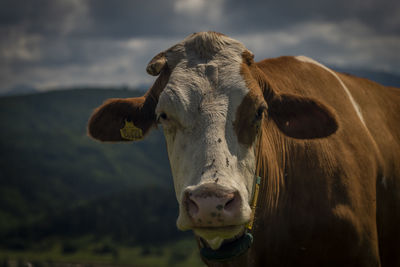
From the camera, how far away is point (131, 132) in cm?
560

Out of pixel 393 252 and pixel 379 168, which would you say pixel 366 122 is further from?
pixel 393 252

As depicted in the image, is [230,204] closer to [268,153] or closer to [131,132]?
[268,153]

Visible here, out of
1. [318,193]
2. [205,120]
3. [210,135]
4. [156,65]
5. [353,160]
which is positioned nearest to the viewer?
[210,135]

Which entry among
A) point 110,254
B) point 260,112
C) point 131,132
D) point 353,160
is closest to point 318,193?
point 353,160

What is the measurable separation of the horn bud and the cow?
22 mm

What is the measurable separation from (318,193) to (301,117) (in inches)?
40.1

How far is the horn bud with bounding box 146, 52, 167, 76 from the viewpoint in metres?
5.00

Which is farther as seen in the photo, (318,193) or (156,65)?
(318,193)

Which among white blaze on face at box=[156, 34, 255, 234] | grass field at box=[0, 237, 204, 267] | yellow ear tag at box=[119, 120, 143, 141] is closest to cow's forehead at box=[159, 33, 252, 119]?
white blaze on face at box=[156, 34, 255, 234]

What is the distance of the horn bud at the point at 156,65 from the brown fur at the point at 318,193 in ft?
3.42

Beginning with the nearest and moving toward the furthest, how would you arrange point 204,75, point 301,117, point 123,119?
point 204,75
point 301,117
point 123,119

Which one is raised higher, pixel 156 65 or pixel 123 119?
pixel 156 65

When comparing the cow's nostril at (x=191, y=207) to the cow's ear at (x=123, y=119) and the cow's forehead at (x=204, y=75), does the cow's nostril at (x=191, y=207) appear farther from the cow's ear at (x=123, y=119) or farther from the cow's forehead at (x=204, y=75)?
the cow's ear at (x=123, y=119)

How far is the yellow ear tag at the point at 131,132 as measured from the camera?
553 centimetres
